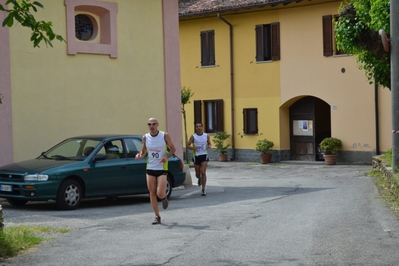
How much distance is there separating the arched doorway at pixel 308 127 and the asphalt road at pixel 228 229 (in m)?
13.2

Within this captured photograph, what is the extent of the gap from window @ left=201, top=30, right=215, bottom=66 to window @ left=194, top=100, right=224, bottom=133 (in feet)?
5.93

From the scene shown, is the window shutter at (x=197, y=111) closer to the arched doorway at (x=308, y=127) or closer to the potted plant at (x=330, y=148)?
the arched doorway at (x=308, y=127)

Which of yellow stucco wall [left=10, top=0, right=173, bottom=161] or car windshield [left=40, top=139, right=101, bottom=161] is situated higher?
yellow stucco wall [left=10, top=0, right=173, bottom=161]

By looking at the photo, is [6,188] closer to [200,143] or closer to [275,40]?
[200,143]

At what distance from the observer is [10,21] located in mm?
8727

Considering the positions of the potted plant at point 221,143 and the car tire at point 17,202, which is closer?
the car tire at point 17,202

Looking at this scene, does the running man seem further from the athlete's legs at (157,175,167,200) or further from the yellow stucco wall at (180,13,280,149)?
the yellow stucco wall at (180,13,280,149)

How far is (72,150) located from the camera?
16219mm

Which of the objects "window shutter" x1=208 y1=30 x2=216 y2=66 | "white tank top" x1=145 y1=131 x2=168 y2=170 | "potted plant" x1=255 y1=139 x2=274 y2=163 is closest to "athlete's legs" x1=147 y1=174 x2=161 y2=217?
"white tank top" x1=145 y1=131 x2=168 y2=170

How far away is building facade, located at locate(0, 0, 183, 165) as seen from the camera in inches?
683

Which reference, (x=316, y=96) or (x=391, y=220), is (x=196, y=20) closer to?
(x=316, y=96)

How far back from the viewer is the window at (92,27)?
60.8ft

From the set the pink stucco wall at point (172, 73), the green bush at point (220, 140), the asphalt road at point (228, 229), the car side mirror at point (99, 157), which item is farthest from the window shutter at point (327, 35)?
the car side mirror at point (99, 157)

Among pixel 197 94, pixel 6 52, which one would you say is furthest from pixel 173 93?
pixel 197 94
